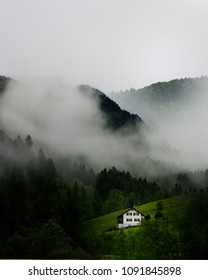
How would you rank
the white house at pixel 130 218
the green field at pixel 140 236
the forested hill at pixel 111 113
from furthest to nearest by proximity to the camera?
the forested hill at pixel 111 113, the white house at pixel 130 218, the green field at pixel 140 236

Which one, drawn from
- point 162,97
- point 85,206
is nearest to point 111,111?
point 162,97

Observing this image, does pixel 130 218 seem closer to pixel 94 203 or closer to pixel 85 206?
pixel 94 203

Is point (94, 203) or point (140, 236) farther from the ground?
point (94, 203)

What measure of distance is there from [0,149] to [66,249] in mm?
2749

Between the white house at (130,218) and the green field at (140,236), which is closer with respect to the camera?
the green field at (140,236)

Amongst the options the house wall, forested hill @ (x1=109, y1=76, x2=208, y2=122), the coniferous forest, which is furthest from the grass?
forested hill @ (x1=109, y1=76, x2=208, y2=122)

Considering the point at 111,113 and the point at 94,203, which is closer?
the point at 94,203

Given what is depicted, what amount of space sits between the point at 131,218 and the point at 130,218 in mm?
24

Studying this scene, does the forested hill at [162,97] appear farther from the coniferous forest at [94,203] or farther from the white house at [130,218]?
the white house at [130,218]

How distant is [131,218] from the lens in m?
13.1

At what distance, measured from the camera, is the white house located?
1289cm

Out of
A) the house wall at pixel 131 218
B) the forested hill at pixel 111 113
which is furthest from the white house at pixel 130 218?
the forested hill at pixel 111 113

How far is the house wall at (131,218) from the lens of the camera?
42.3 feet
